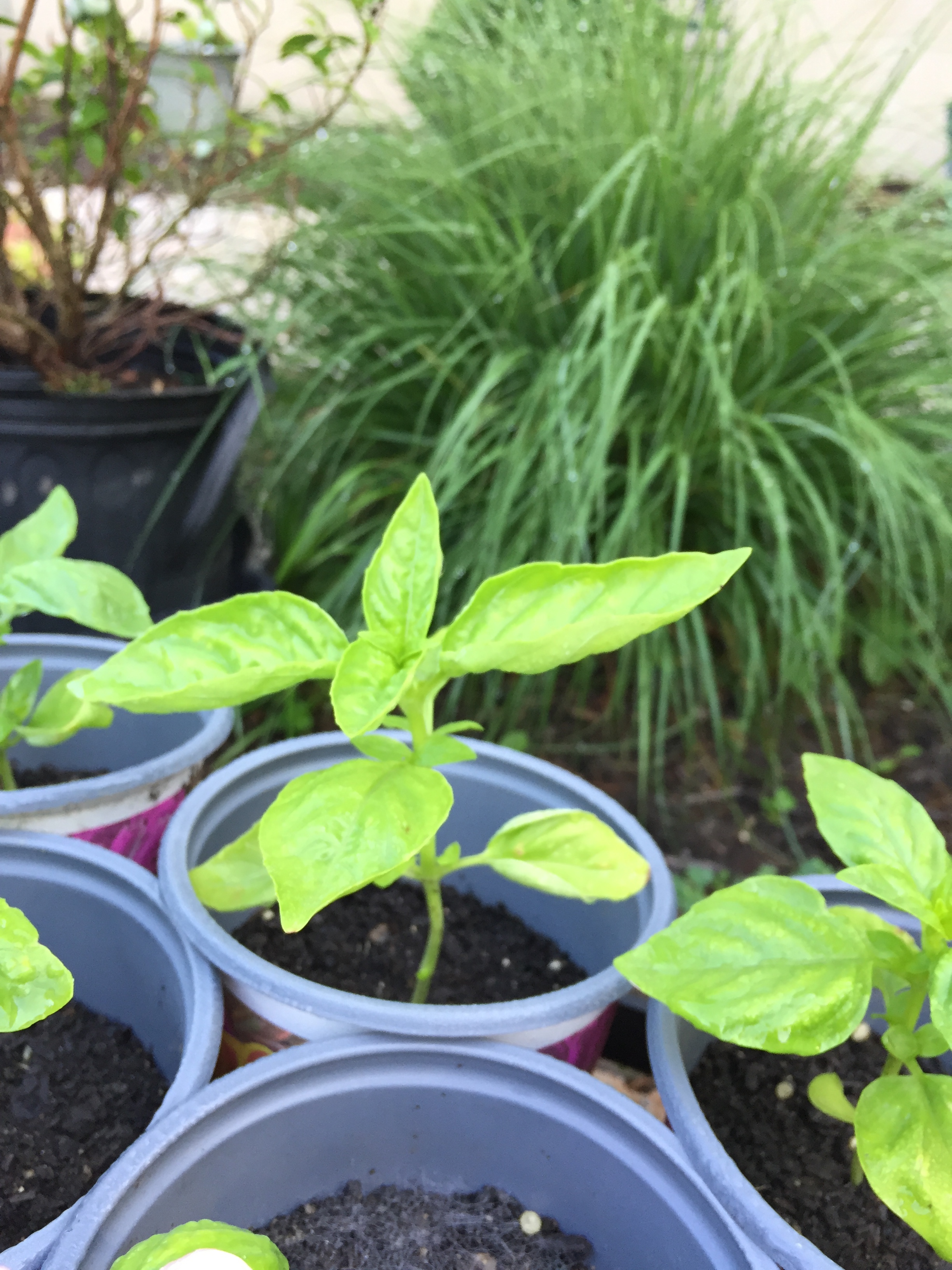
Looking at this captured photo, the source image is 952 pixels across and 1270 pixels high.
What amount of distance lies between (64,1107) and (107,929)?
0.11 metres

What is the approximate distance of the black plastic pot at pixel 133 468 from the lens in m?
1.05

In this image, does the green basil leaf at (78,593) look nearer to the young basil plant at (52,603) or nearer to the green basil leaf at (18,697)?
the young basil plant at (52,603)

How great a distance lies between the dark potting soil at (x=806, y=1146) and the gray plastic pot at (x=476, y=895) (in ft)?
0.39

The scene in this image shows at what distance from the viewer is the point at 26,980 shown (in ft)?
1.36

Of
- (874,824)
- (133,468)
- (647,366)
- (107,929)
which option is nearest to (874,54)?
(647,366)

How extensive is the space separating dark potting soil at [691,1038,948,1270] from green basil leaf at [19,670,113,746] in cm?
52

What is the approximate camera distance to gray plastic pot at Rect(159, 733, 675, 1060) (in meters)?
0.53

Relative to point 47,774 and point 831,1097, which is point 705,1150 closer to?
point 831,1097

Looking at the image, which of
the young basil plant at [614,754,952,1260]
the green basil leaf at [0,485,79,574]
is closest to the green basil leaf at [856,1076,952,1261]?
the young basil plant at [614,754,952,1260]

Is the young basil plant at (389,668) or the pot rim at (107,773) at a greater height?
the young basil plant at (389,668)

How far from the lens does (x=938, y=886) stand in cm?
49

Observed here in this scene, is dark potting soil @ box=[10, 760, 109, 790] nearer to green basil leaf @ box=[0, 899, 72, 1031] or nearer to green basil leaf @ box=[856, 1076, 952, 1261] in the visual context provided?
green basil leaf @ box=[0, 899, 72, 1031]

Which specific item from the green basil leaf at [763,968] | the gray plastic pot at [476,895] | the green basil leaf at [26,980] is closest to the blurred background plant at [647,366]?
the gray plastic pot at [476,895]

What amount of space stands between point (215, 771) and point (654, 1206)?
0.43 metres
